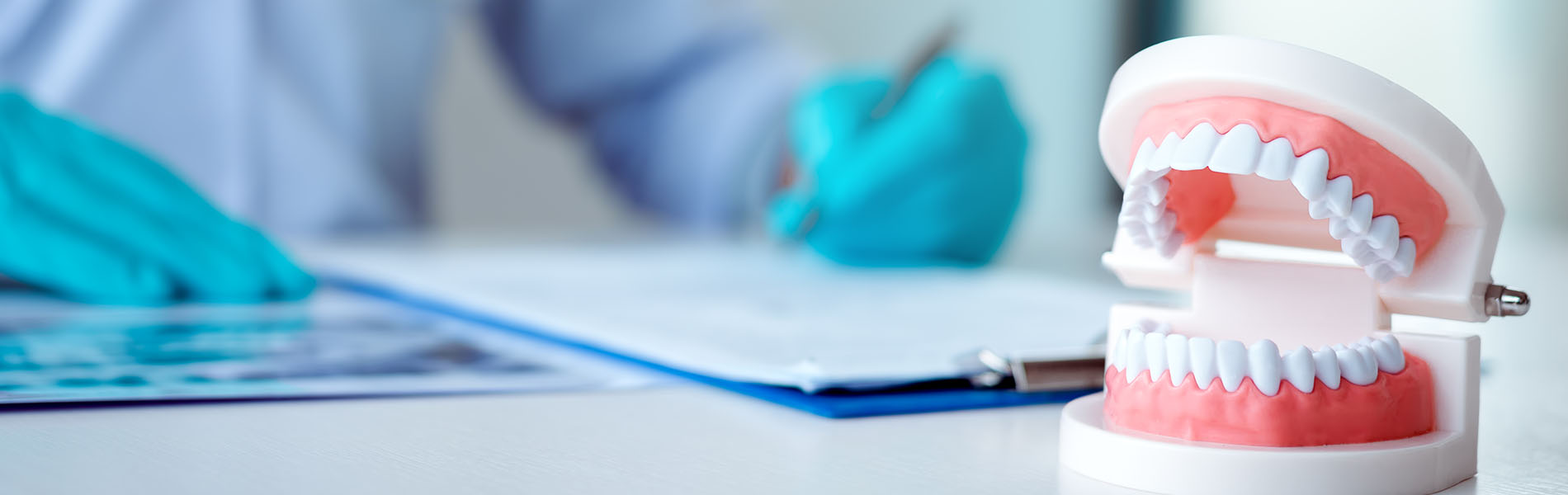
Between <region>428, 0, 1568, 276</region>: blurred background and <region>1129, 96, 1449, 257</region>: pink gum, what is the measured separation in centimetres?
127

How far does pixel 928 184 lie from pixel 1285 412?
2.57 ft

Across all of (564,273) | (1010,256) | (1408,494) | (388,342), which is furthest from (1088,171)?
(1408,494)

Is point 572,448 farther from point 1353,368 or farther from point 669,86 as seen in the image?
point 669,86

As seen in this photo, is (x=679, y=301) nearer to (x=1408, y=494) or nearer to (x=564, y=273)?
(x=564, y=273)

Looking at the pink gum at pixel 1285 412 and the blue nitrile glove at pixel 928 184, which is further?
the blue nitrile glove at pixel 928 184

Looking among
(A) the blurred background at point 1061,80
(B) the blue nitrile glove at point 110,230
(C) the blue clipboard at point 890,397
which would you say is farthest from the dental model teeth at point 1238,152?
(A) the blurred background at point 1061,80

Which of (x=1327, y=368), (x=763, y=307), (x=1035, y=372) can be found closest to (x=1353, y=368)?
(x=1327, y=368)

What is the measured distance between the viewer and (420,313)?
2.41 ft

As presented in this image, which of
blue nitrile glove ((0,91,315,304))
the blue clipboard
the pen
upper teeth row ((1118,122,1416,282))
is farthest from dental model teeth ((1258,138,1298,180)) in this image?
the pen

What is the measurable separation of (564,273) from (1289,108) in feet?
2.10

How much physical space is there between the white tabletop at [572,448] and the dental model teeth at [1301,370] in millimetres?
56

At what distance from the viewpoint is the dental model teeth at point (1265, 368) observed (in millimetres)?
324

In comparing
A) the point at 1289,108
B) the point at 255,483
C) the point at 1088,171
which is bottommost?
the point at 255,483

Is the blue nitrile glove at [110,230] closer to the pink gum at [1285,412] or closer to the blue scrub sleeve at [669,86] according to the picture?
the pink gum at [1285,412]
